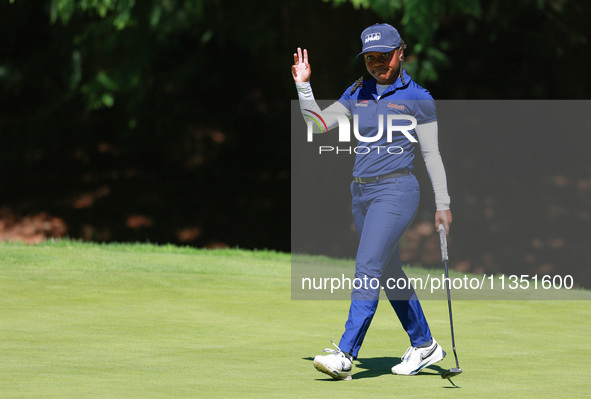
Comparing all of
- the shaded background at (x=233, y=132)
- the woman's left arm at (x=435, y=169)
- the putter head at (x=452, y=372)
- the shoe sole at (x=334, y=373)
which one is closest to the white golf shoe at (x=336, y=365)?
the shoe sole at (x=334, y=373)

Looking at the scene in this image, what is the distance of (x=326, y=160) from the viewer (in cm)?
2238

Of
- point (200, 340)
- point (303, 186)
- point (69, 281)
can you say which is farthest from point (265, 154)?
point (200, 340)

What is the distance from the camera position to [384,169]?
7438mm

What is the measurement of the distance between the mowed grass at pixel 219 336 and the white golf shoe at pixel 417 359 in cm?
9

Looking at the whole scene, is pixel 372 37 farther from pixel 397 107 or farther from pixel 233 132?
pixel 233 132

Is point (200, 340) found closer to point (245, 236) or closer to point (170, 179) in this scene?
point (245, 236)

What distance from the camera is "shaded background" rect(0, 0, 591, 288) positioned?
22.3 m

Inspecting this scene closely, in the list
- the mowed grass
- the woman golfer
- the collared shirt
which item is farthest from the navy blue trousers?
the mowed grass

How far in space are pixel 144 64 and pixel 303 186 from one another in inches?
152

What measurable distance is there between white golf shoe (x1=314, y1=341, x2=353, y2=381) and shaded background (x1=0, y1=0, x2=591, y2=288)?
14.5m

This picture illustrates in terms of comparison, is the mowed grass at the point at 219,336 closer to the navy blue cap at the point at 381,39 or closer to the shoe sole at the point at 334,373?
the shoe sole at the point at 334,373

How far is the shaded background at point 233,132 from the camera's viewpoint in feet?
73.2

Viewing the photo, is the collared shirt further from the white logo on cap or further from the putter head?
the putter head

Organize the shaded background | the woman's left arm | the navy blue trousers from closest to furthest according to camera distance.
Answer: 1. the navy blue trousers
2. the woman's left arm
3. the shaded background
